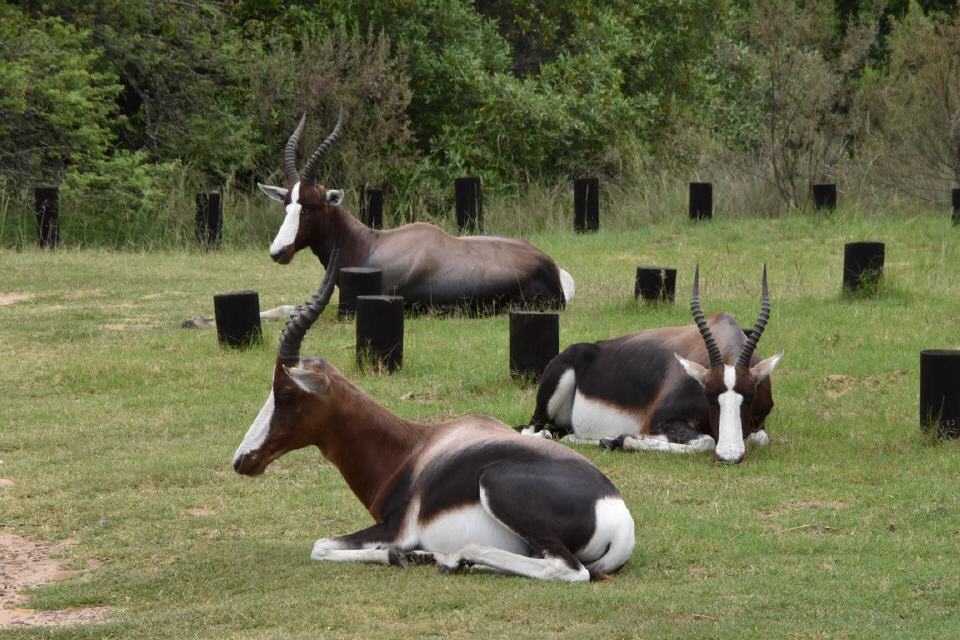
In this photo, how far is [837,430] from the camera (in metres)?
9.45

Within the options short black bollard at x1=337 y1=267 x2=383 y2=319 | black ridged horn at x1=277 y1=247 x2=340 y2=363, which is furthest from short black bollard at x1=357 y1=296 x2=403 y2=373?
black ridged horn at x1=277 y1=247 x2=340 y2=363

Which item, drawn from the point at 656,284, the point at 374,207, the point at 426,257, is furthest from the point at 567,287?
the point at 374,207

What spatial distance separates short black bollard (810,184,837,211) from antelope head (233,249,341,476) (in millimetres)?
12961

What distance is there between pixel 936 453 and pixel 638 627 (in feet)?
12.4

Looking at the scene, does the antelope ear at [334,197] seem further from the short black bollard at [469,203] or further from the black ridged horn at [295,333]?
the black ridged horn at [295,333]

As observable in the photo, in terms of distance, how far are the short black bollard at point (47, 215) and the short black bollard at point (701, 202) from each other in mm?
7824

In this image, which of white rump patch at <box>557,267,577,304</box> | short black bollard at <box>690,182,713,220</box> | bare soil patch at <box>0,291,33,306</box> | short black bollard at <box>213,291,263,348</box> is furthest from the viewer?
short black bollard at <box>690,182,713,220</box>

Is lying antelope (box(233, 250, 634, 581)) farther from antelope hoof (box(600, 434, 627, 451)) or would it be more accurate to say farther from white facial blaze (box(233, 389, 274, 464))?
antelope hoof (box(600, 434, 627, 451))

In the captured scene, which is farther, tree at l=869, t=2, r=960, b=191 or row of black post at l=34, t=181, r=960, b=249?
tree at l=869, t=2, r=960, b=191

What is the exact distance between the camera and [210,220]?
19.4 m

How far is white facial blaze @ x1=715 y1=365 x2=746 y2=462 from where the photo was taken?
28.4ft

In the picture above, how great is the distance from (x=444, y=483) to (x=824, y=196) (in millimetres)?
13244

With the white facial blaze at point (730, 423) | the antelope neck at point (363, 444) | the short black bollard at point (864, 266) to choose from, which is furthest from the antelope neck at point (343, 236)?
the antelope neck at point (363, 444)

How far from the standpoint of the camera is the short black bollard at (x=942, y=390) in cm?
895
